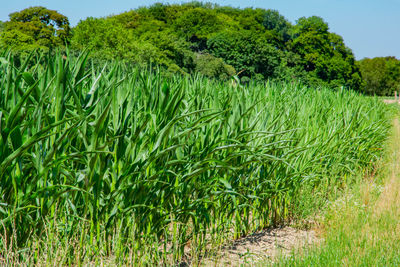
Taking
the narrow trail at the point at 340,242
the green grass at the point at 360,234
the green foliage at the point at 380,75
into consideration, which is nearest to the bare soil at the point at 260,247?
the narrow trail at the point at 340,242

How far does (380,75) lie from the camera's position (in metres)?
84.8

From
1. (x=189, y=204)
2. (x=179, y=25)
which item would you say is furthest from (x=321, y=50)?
(x=189, y=204)

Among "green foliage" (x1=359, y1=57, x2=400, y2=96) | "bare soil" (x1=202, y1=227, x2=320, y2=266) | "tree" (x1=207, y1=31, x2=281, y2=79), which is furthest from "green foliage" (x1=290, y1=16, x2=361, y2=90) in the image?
"bare soil" (x1=202, y1=227, x2=320, y2=266)

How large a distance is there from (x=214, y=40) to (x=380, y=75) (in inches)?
2010

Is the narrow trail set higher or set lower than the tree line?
lower

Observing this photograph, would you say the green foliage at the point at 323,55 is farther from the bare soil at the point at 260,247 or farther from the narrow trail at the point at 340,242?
the bare soil at the point at 260,247

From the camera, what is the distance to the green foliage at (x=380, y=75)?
81806 mm

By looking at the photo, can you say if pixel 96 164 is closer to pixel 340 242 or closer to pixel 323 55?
pixel 340 242

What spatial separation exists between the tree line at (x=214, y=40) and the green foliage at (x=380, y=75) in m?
26.2

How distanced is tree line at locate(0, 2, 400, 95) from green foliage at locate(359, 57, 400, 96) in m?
26.2

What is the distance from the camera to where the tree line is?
3819 centimetres

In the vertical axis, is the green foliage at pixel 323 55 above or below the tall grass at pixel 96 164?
above

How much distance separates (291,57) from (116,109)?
5446cm

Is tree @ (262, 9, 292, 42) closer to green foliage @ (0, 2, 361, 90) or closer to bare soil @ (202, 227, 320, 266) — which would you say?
green foliage @ (0, 2, 361, 90)
